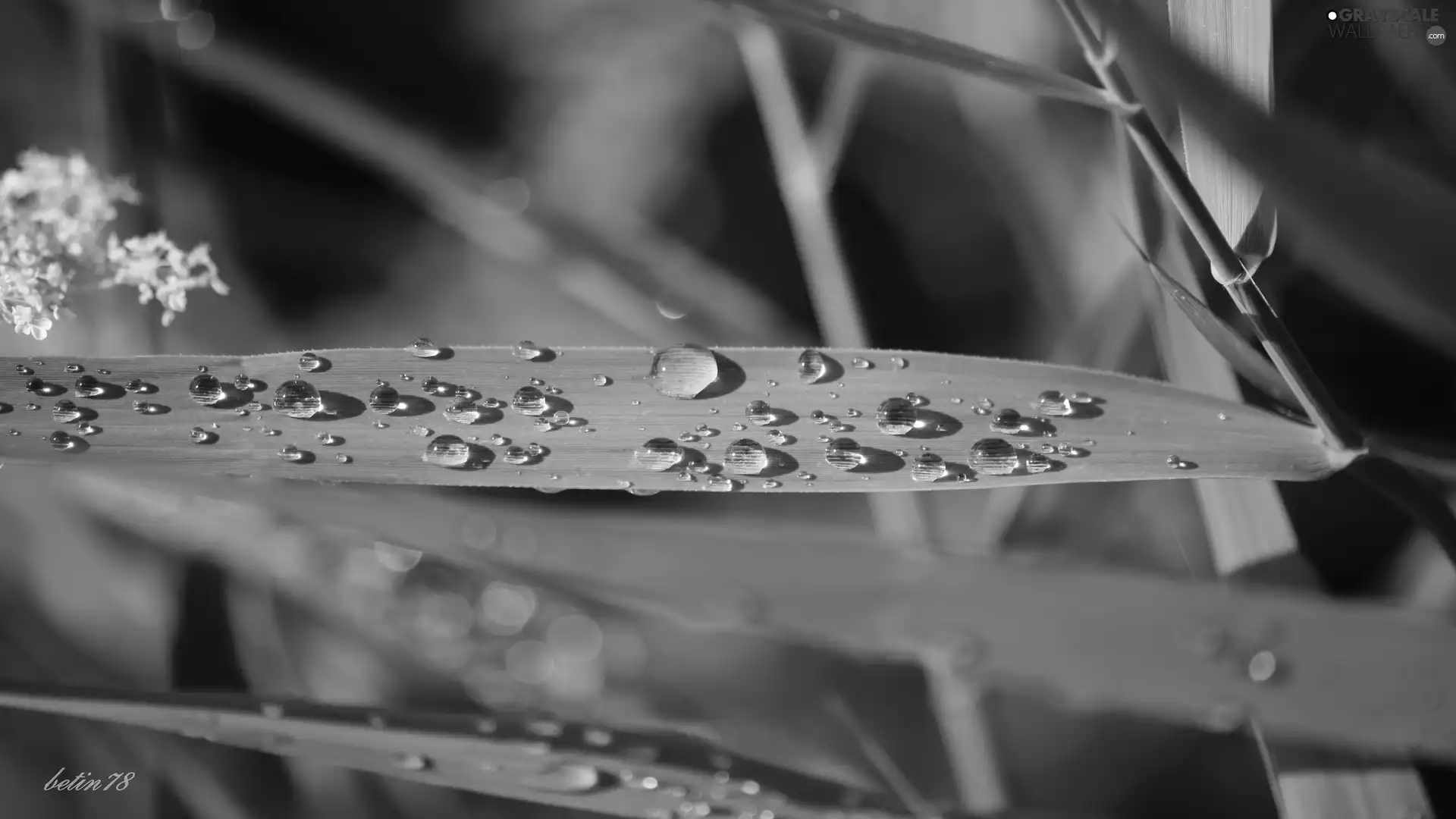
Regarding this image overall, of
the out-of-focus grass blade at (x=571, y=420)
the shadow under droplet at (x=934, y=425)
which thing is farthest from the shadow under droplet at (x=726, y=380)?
the shadow under droplet at (x=934, y=425)

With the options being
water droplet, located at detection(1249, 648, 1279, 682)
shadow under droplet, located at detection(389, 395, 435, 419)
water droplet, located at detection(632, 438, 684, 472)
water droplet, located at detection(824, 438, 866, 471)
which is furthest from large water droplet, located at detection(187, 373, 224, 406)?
water droplet, located at detection(1249, 648, 1279, 682)

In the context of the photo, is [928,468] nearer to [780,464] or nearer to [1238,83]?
[780,464]

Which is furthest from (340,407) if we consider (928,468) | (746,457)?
(928,468)

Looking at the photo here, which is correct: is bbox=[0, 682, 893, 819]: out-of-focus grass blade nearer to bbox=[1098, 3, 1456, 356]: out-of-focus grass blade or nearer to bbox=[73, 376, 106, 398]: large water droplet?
bbox=[73, 376, 106, 398]: large water droplet

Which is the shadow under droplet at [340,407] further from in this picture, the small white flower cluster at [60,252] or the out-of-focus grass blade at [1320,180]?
the out-of-focus grass blade at [1320,180]

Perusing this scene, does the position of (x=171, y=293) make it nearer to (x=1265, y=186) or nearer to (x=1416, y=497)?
(x=1265, y=186)

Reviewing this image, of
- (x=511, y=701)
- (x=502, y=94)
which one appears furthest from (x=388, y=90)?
(x=511, y=701)
